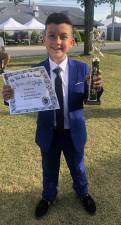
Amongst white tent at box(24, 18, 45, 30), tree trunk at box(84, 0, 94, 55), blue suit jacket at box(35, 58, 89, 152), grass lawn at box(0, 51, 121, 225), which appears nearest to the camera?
blue suit jacket at box(35, 58, 89, 152)

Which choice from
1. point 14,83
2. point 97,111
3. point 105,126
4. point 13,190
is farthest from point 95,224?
point 97,111

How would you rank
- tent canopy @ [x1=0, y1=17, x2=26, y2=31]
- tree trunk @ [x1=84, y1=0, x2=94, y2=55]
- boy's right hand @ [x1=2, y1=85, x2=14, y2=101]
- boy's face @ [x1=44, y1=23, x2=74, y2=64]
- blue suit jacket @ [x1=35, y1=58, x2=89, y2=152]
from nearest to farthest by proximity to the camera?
boy's face @ [x1=44, y1=23, x2=74, y2=64], boy's right hand @ [x1=2, y1=85, x2=14, y2=101], blue suit jacket @ [x1=35, y1=58, x2=89, y2=152], tree trunk @ [x1=84, y1=0, x2=94, y2=55], tent canopy @ [x1=0, y1=17, x2=26, y2=31]

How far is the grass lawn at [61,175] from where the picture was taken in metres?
4.32

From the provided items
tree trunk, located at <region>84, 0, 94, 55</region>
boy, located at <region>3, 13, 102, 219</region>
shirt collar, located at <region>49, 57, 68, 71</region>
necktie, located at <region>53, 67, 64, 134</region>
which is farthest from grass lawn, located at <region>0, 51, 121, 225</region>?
tree trunk, located at <region>84, 0, 94, 55</region>

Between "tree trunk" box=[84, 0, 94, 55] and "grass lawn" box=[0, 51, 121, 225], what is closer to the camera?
"grass lawn" box=[0, 51, 121, 225]

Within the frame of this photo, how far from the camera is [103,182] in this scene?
502 centimetres

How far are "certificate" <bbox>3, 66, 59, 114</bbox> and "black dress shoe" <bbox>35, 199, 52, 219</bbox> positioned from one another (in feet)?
3.95

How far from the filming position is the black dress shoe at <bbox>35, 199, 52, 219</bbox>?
432 cm

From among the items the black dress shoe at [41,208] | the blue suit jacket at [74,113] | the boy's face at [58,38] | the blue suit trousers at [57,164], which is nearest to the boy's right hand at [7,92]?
the blue suit jacket at [74,113]

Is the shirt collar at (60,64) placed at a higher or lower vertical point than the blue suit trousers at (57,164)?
higher

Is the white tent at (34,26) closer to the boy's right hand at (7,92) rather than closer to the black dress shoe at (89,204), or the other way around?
the black dress shoe at (89,204)

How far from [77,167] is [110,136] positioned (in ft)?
8.66

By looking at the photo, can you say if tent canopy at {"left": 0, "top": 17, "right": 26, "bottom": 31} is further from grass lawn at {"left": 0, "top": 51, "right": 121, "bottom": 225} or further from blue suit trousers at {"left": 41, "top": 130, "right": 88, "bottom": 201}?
blue suit trousers at {"left": 41, "top": 130, "right": 88, "bottom": 201}

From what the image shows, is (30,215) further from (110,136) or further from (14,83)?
(110,136)
